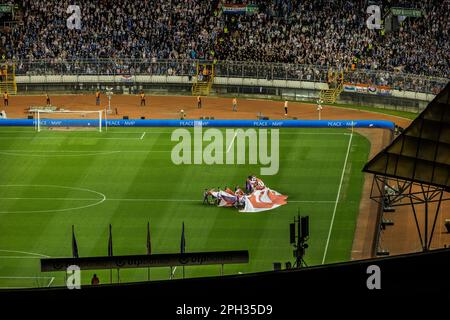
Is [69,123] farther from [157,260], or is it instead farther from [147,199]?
[157,260]

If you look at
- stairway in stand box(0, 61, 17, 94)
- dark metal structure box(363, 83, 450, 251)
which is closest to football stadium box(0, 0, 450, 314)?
dark metal structure box(363, 83, 450, 251)

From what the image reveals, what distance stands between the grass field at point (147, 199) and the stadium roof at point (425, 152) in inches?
502

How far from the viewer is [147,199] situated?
7588 cm

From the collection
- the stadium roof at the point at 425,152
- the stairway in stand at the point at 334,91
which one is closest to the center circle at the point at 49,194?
the stadium roof at the point at 425,152

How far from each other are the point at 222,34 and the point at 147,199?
38.7m

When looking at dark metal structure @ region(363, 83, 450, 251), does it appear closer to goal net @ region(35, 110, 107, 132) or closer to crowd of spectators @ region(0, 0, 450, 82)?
goal net @ region(35, 110, 107, 132)

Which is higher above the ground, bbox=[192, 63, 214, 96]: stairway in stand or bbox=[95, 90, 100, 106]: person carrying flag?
bbox=[192, 63, 214, 96]: stairway in stand

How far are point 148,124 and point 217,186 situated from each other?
1764 centimetres

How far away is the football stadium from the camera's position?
5659 cm

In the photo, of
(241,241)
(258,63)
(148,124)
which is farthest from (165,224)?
(258,63)

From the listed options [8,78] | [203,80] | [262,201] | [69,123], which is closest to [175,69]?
[203,80]
